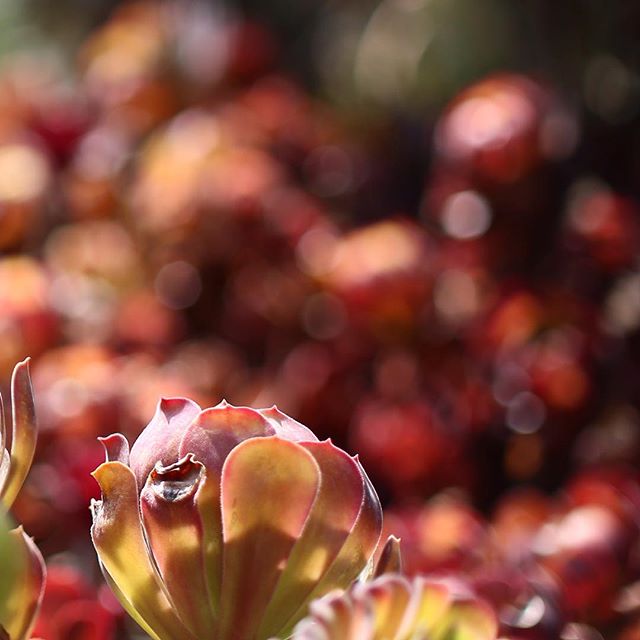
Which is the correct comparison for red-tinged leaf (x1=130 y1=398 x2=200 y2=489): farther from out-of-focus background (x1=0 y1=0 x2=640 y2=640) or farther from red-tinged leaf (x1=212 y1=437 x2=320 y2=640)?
out-of-focus background (x1=0 y1=0 x2=640 y2=640)

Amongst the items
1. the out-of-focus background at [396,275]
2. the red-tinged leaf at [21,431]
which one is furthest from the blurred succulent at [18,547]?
the out-of-focus background at [396,275]

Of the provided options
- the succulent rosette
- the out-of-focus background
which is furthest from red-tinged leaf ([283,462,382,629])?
the out-of-focus background

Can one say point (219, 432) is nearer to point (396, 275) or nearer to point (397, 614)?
point (397, 614)

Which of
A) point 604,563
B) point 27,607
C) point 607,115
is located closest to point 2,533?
point 27,607

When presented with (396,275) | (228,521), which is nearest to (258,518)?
(228,521)

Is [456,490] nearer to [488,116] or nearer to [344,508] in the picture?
[488,116]

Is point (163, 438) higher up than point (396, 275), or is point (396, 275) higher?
point (163, 438)

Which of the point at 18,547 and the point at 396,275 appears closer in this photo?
the point at 18,547
